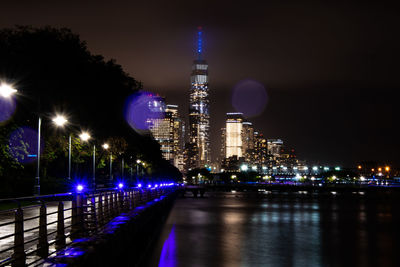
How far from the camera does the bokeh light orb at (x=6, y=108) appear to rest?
4750 cm

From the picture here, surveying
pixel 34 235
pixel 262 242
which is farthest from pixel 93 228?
pixel 262 242

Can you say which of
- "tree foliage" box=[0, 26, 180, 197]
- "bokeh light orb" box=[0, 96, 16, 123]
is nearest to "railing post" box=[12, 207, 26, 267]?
"tree foliage" box=[0, 26, 180, 197]

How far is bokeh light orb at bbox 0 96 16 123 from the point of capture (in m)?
47.5

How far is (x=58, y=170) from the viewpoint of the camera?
321ft

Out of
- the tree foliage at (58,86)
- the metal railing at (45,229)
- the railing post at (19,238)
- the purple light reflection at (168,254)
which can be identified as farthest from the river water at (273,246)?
the tree foliage at (58,86)

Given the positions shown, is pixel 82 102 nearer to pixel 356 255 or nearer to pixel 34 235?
pixel 356 255

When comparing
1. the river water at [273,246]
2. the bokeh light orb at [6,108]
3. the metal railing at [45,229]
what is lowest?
the river water at [273,246]

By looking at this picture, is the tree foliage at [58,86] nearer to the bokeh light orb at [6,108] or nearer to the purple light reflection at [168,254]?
the bokeh light orb at [6,108]

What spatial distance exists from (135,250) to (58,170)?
74826 mm

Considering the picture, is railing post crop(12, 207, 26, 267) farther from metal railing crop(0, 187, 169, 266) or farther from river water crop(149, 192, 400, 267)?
river water crop(149, 192, 400, 267)

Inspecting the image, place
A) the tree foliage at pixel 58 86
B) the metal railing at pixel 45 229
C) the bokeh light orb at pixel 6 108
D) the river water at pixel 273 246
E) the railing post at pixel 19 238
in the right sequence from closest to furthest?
the railing post at pixel 19 238 → the metal railing at pixel 45 229 → the river water at pixel 273 246 → the bokeh light orb at pixel 6 108 → the tree foliage at pixel 58 86

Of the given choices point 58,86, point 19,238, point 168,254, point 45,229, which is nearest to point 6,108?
point 58,86

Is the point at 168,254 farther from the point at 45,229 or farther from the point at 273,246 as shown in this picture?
the point at 45,229

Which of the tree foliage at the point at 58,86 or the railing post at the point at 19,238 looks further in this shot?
the tree foliage at the point at 58,86
